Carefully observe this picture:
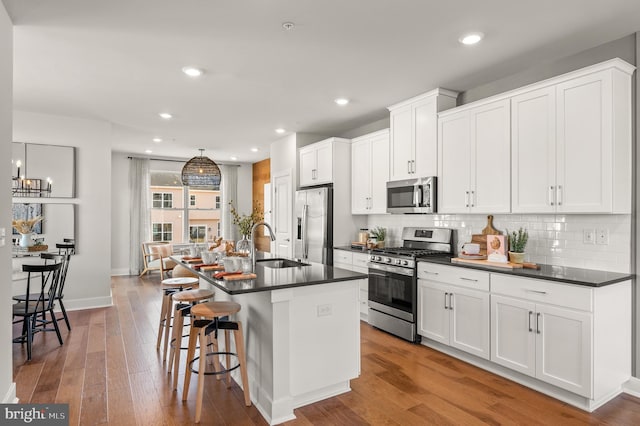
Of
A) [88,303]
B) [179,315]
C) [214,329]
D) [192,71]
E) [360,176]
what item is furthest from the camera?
[88,303]

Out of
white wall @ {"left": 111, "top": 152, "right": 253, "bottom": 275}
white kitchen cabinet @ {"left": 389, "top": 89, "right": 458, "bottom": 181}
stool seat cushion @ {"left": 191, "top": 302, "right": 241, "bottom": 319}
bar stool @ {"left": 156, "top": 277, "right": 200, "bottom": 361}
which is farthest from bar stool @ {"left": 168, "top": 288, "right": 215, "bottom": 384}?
white wall @ {"left": 111, "top": 152, "right": 253, "bottom": 275}

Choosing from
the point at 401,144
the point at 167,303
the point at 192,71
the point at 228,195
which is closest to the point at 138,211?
the point at 228,195

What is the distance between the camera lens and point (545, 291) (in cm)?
277

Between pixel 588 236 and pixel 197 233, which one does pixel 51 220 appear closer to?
pixel 197 233

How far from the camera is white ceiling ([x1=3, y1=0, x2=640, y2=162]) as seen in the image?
2.53 meters

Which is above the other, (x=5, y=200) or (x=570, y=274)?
(x=5, y=200)

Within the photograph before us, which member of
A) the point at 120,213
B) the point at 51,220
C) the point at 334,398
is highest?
the point at 120,213

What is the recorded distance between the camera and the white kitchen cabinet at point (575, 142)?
271 cm

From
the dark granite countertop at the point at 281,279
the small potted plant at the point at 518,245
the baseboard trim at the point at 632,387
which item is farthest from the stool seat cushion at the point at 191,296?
the baseboard trim at the point at 632,387

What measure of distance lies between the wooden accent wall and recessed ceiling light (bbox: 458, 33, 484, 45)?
6496 millimetres

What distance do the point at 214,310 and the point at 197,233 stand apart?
23.3ft

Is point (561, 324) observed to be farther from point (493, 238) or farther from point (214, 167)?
point (214, 167)

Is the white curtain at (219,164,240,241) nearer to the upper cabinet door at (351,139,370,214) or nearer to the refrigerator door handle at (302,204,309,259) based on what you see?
the refrigerator door handle at (302,204,309,259)

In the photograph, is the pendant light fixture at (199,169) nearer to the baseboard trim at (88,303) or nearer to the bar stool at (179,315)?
the baseboard trim at (88,303)
